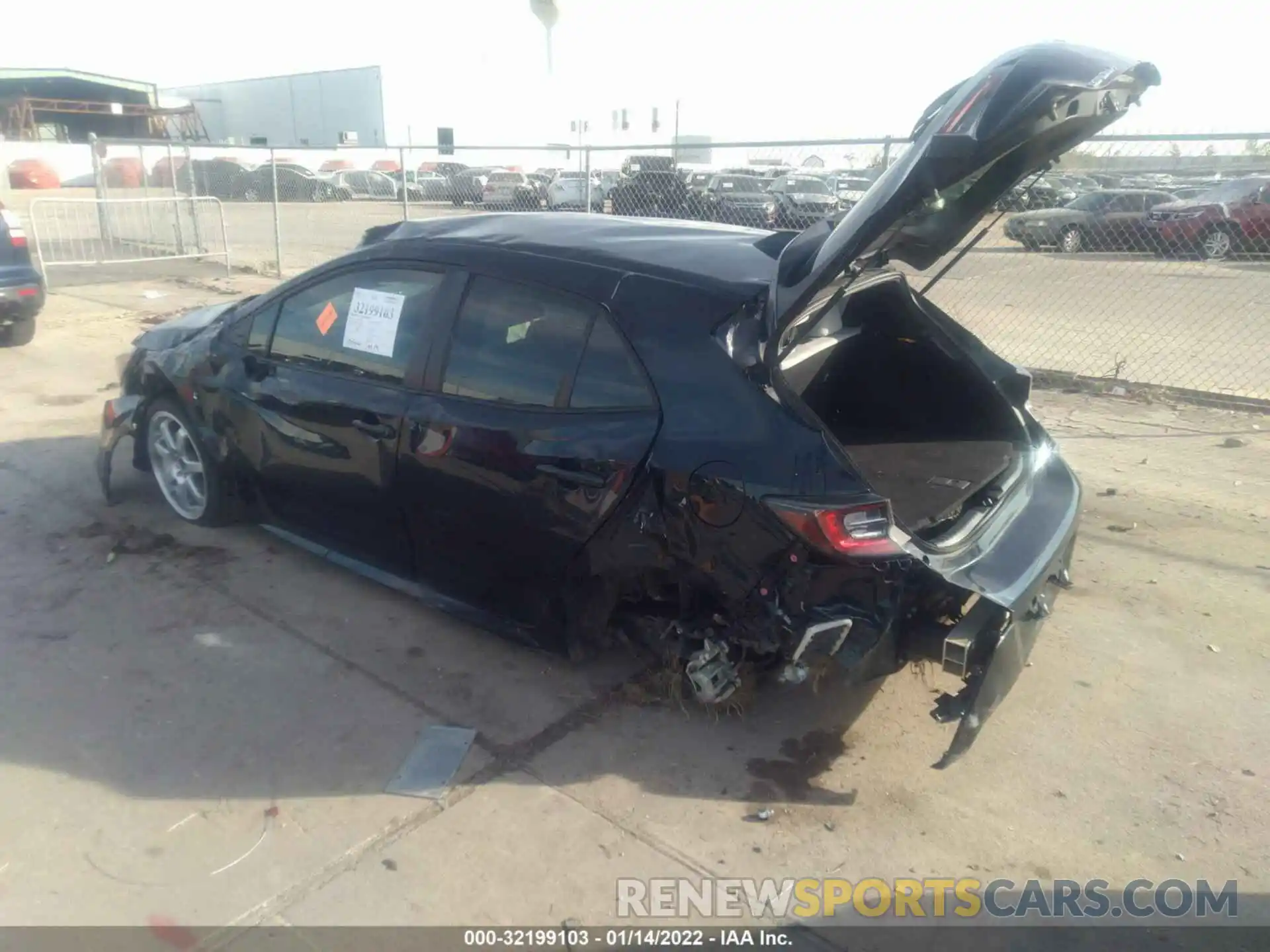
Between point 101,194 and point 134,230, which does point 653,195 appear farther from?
point 101,194

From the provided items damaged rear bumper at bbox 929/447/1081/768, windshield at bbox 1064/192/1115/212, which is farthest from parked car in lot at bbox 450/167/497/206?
damaged rear bumper at bbox 929/447/1081/768

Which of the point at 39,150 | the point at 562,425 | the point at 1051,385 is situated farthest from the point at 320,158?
the point at 562,425

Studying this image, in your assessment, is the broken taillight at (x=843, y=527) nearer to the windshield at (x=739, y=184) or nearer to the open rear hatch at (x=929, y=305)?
the open rear hatch at (x=929, y=305)

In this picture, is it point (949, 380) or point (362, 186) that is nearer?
point (949, 380)

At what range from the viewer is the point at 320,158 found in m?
37.7

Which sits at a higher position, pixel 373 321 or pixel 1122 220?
pixel 373 321

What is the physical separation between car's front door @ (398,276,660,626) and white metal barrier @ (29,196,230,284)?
11678 millimetres

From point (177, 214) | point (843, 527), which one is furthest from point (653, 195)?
point (843, 527)

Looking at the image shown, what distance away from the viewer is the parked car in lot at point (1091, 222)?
15.9 m

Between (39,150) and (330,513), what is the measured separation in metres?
30.3

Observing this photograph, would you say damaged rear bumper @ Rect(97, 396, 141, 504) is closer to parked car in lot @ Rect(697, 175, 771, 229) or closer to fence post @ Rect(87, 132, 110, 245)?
parked car in lot @ Rect(697, 175, 771, 229)

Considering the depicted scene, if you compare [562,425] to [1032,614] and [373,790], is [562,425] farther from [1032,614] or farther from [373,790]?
[1032,614]

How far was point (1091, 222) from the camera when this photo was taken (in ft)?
55.3

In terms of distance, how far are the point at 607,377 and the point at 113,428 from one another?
3210 mm
